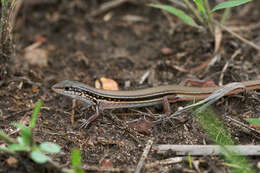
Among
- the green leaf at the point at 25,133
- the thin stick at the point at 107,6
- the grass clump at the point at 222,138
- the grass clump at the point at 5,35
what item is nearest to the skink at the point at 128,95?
the grass clump at the point at 222,138

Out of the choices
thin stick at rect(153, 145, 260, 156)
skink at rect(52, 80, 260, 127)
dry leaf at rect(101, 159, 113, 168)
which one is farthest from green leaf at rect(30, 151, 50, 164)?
skink at rect(52, 80, 260, 127)

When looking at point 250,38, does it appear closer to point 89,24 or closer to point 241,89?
point 241,89

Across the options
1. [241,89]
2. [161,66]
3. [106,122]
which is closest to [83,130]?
[106,122]

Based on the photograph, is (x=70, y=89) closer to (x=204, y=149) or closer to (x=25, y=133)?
(x=25, y=133)

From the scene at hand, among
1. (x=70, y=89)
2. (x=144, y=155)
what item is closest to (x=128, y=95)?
(x=70, y=89)

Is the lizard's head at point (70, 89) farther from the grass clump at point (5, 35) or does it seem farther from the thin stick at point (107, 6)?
the thin stick at point (107, 6)
